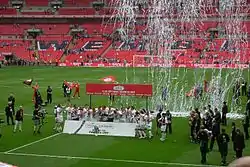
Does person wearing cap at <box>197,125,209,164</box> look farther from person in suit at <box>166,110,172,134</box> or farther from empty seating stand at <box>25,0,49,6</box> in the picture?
empty seating stand at <box>25,0,49,6</box>

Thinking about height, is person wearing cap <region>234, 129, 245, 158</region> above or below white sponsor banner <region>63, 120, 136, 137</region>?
above

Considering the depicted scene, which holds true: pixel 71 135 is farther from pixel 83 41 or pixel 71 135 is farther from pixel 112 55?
pixel 83 41

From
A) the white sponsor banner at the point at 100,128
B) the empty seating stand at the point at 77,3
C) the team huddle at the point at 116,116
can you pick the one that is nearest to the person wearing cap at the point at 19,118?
Result: the team huddle at the point at 116,116

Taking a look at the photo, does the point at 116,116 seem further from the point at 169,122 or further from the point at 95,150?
the point at 95,150

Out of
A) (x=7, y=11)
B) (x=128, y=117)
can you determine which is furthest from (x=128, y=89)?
(x=7, y=11)

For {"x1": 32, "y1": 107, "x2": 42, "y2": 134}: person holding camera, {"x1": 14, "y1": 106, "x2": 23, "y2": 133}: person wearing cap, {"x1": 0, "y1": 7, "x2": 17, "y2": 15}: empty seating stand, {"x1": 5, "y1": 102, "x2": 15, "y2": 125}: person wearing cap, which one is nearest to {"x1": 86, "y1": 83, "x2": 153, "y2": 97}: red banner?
{"x1": 32, "y1": 107, "x2": 42, "y2": 134}: person holding camera

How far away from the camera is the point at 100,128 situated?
2306cm

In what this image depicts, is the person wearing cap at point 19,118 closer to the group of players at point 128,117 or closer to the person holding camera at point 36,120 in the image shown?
the person holding camera at point 36,120

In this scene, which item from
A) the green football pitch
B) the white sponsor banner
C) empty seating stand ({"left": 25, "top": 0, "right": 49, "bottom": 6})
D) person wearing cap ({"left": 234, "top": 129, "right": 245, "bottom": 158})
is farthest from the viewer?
empty seating stand ({"left": 25, "top": 0, "right": 49, "bottom": 6})

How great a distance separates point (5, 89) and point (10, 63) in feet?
107

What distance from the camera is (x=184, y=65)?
6519 centimetres

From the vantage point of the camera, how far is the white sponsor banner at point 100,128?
74.5ft

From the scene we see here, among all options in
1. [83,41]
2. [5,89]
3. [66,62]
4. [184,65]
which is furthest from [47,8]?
[5,89]

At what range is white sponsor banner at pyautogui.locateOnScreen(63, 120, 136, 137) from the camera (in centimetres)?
2270
